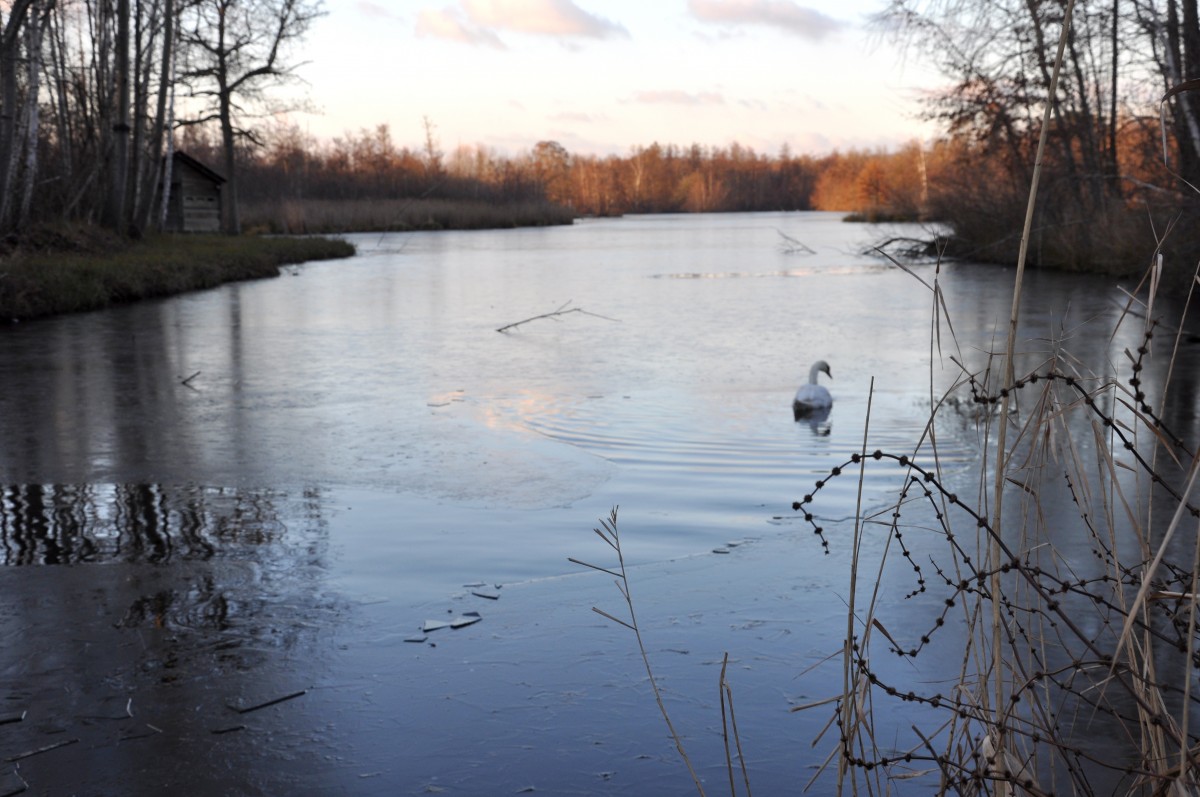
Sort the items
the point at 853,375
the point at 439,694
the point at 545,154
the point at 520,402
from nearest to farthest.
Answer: the point at 439,694, the point at 520,402, the point at 853,375, the point at 545,154

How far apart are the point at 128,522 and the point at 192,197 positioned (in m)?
33.0

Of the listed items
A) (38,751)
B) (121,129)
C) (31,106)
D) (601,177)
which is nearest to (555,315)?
(31,106)

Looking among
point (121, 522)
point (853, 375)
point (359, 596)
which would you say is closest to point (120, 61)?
point (853, 375)

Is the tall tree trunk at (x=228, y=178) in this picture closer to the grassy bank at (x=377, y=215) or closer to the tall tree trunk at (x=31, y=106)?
the grassy bank at (x=377, y=215)

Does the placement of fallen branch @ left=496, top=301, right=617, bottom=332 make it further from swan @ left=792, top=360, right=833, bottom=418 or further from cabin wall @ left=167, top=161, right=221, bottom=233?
cabin wall @ left=167, top=161, right=221, bottom=233

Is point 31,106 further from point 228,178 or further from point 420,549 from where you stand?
point 228,178

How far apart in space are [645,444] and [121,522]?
9.99 ft

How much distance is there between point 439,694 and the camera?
11.0 feet

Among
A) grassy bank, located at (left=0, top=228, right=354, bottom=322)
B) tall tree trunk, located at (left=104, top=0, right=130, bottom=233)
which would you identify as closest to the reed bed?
grassy bank, located at (left=0, top=228, right=354, bottom=322)

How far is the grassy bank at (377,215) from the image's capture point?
42750 mm

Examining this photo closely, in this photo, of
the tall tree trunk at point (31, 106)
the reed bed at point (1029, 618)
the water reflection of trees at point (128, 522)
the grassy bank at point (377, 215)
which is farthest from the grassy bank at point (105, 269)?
the grassy bank at point (377, 215)

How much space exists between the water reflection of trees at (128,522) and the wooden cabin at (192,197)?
1219 inches

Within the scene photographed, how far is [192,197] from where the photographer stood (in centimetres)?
3569

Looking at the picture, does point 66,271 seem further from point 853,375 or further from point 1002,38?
point 1002,38
